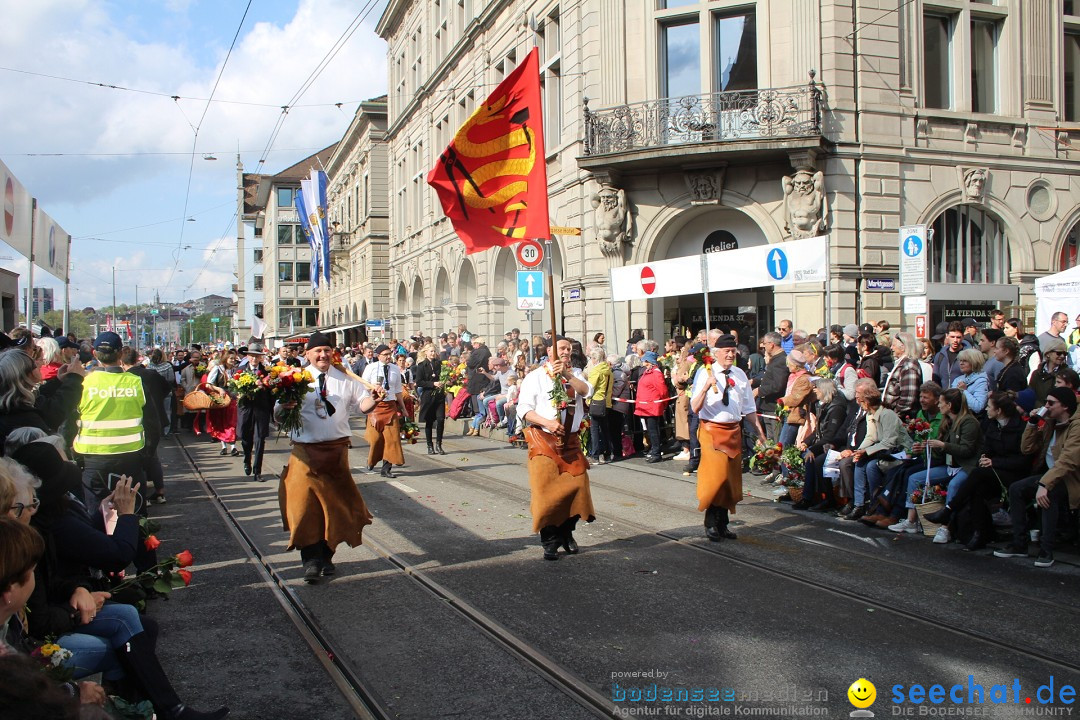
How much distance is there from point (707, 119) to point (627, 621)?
1591 cm

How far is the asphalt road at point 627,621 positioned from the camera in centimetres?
494

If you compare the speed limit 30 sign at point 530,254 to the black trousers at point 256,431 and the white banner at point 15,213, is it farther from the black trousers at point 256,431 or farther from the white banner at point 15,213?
the white banner at point 15,213

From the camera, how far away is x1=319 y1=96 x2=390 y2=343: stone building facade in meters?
49.8

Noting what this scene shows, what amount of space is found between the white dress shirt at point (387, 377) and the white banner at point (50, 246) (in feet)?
28.8

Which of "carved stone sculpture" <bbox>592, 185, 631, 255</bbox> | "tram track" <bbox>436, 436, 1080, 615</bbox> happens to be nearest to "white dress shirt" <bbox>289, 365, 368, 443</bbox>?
"tram track" <bbox>436, 436, 1080, 615</bbox>

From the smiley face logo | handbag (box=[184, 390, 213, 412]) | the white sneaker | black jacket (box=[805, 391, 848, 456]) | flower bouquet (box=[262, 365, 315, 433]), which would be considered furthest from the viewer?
handbag (box=[184, 390, 213, 412])

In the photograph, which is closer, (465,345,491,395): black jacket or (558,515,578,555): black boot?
(558,515,578,555): black boot

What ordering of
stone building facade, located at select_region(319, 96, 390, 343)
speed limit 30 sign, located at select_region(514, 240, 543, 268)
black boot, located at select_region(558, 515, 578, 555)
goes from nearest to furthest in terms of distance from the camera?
black boot, located at select_region(558, 515, 578, 555) → speed limit 30 sign, located at select_region(514, 240, 543, 268) → stone building facade, located at select_region(319, 96, 390, 343)

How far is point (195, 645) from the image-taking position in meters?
5.87

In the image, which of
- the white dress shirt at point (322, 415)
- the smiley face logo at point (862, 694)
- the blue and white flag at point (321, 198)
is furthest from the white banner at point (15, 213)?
the blue and white flag at point (321, 198)

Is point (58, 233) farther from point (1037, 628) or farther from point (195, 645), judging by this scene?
point (1037, 628)

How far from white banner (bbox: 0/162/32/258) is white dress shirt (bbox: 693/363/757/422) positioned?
12.3 m

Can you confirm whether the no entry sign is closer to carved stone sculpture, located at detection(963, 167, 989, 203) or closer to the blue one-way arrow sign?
the blue one-way arrow sign

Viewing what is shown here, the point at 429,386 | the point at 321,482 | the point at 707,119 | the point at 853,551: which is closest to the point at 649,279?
the point at 429,386
